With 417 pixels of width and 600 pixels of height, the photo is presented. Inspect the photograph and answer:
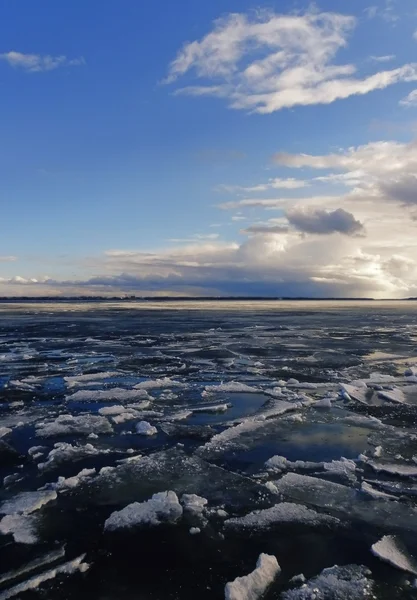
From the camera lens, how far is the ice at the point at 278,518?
4527 millimetres

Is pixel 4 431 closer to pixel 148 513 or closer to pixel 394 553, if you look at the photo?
pixel 148 513

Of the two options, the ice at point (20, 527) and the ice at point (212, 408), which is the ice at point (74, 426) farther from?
the ice at point (20, 527)

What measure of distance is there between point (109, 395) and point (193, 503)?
562 cm

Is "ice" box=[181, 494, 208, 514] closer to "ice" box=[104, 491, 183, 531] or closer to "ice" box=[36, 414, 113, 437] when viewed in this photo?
"ice" box=[104, 491, 183, 531]

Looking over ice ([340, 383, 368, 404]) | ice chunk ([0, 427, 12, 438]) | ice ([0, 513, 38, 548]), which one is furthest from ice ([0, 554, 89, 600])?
ice ([340, 383, 368, 404])

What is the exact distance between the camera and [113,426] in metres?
7.95

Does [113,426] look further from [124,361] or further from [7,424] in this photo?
[124,361]

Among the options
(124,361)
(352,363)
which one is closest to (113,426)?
(124,361)

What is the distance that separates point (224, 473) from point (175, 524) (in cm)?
137

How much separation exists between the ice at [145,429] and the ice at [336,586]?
13.6ft

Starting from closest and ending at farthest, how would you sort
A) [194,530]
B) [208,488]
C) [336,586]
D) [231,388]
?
1. [336,586]
2. [194,530]
3. [208,488]
4. [231,388]

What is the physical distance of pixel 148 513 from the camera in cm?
471

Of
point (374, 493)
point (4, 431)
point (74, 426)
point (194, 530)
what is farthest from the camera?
point (74, 426)

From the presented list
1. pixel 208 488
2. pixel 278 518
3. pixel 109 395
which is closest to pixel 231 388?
pixel 109 395
